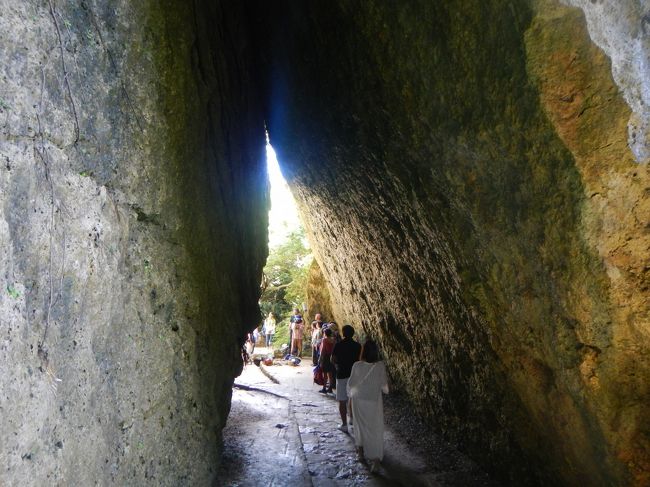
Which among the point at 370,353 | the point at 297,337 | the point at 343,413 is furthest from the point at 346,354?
the point at 297,337

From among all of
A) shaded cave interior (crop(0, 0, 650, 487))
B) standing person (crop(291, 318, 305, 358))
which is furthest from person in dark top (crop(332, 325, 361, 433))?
standing person (crop(291, 318, 305, 358))

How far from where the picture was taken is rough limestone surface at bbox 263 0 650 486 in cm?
314

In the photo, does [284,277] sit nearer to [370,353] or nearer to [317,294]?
[317,294]

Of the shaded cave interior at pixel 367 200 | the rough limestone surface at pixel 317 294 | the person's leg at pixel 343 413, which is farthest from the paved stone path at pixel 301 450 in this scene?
the rough limestone surface at pixel 317 294

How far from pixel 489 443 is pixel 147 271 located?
14.5ft

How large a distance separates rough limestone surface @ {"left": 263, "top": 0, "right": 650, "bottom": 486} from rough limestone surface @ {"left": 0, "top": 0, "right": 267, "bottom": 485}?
1.69 m

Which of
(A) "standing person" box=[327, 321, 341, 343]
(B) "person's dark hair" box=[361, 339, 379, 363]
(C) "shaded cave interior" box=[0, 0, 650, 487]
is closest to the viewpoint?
(C) "shaded cave interior" box=[0, 0, 650, 487]

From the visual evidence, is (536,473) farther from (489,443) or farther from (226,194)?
(226,194)

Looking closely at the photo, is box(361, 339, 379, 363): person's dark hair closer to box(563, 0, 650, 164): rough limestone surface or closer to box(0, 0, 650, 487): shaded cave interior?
box(0, 0, 650, 487): shaded cave interior

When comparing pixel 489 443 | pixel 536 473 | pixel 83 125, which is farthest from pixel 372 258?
pixel 83 125

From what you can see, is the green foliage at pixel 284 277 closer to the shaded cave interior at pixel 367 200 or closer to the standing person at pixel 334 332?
the standing person at pixel 334 332

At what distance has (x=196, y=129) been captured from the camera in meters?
4.20

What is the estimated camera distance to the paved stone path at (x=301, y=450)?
18.5 ft

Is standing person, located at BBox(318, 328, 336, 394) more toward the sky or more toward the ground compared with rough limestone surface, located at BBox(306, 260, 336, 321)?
more toward the ground
